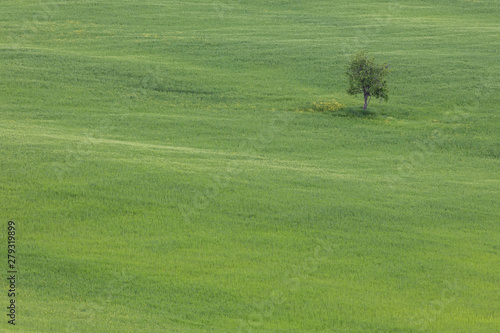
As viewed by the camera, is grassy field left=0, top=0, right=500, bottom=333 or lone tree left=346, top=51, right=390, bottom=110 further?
lone tree left=346, top=51, right=390, bottom=110

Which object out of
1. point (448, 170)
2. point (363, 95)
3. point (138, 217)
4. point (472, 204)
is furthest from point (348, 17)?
point (138, 217)

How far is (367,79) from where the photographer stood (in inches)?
2169

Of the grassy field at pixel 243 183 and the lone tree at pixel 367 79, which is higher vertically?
the lone tree at pixel 367 79

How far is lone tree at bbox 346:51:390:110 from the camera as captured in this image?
55.1m

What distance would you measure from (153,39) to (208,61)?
10.2 metres

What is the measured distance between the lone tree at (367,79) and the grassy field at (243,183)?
1.98 metres

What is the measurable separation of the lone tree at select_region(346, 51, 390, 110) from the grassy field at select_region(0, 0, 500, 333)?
77.9 inches

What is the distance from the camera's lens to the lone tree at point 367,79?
5506cm

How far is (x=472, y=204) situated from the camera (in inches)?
1435

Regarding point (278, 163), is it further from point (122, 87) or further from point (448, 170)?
point (122, 87)

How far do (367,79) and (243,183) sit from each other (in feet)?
79.5

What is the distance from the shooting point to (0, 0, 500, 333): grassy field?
24.8 metres

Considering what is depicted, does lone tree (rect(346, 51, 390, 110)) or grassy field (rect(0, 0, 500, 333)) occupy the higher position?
lone tree (rect(346, 51, 390, 110))

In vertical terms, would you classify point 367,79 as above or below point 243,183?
above
